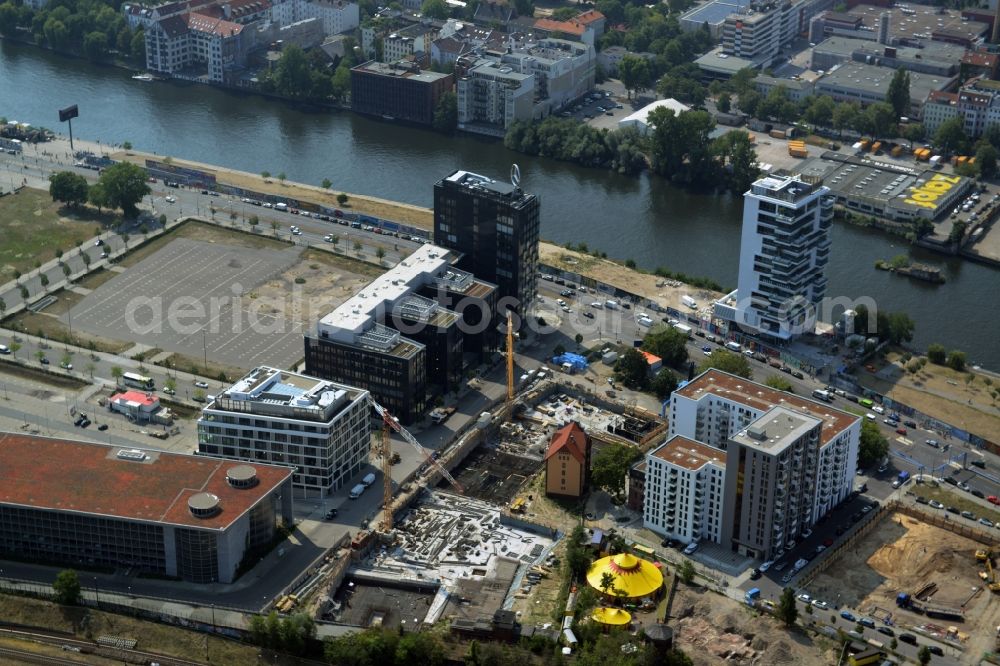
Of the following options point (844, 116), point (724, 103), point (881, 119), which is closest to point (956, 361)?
point (881, 119)

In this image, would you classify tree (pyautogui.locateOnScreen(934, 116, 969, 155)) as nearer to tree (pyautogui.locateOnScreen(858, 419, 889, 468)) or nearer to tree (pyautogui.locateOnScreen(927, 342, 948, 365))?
tree (pyautogui.locateOnScreen(927, 342, 948, 365))

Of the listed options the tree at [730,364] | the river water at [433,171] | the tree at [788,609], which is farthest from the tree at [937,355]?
the tree at [788,609]

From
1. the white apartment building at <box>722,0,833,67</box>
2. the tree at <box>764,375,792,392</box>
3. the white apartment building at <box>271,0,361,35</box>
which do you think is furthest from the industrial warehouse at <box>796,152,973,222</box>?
the white apartment building at <box>271,0,361,35</box>

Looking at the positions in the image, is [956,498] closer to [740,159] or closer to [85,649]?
[85,649]

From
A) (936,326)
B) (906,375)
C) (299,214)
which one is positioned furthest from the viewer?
(299,214)

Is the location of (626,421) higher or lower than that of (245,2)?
lower

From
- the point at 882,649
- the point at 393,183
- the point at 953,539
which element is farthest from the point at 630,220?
the point at 882,649

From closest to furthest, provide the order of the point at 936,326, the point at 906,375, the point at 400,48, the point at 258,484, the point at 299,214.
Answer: the point at 258,484 → the point at 906,375 → the point at 936,326 → the point at 299,214 → the point at 400,48

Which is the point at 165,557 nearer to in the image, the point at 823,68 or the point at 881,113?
the point at 881,113
